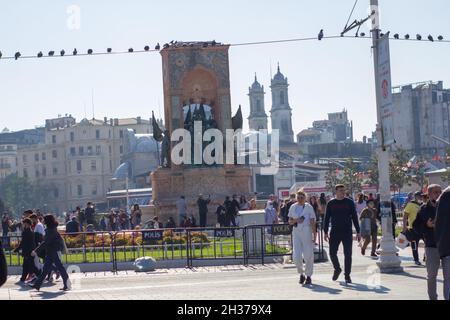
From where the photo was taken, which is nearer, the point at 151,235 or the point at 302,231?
the point at 302,231

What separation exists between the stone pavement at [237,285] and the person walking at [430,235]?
0.98 meters

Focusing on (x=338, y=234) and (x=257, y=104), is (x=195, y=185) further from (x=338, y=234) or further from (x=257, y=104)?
(x=257, y=104)

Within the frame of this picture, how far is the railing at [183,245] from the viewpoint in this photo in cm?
2464

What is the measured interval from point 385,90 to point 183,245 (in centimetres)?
777

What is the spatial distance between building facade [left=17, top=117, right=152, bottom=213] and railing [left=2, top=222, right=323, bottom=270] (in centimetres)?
12723

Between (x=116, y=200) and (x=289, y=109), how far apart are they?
66327 mm

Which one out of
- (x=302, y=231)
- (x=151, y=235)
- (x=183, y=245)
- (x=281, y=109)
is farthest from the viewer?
(x=281, y=109)

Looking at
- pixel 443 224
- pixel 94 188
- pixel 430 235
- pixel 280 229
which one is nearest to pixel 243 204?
pixel 280 229

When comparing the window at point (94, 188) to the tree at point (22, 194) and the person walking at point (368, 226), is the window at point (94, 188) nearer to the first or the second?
the tree at point (22, 194)

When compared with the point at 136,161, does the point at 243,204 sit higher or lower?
lower

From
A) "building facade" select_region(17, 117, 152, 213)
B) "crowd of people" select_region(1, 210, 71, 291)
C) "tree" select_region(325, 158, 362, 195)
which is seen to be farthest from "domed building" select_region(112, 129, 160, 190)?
"crowd of people" select_region(1, 210, 71, 291)

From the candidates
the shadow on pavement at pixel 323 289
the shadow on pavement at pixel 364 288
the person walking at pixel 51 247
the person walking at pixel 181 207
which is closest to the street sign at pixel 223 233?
the person walking at pixel 51 247

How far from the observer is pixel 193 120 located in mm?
42375
